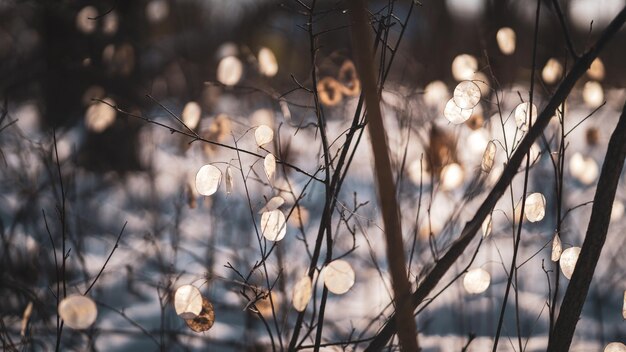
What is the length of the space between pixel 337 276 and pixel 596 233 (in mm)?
292

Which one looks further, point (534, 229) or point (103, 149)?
point (103, 149)

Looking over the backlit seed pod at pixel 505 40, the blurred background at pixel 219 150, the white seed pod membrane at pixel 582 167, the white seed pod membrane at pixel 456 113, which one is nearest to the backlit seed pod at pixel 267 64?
the blurred background at pixel 219 150

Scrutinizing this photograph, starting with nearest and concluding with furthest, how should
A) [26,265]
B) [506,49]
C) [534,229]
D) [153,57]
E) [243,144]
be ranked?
[506,49] → [26,265] → [534,229] → [243,144] → [153,57]

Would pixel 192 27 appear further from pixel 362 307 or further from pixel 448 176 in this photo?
pixel 448 176

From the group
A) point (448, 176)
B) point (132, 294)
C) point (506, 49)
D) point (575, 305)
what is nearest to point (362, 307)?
point (132, 294)

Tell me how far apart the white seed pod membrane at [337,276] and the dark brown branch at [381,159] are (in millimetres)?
108

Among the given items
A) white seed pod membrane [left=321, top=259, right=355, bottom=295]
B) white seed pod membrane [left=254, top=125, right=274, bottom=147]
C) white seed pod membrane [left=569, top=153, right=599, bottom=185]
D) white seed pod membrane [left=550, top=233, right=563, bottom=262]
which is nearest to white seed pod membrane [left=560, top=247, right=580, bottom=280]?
white seed pod membrane [left=550, top=233, right=563, bottom=262]

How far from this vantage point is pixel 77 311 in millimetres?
672

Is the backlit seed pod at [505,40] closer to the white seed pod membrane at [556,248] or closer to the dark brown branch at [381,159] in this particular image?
the white seed pod membrane at [556,248]

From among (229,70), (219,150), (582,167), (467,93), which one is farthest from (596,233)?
(219,150)

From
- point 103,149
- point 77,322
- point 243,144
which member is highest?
point 103,149

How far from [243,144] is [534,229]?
4.65 ft

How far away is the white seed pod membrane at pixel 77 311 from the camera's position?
2.19ft

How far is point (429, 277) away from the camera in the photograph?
69 cm
